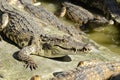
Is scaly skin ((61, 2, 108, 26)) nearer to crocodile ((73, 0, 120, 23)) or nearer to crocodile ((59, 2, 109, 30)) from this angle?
crocodile ((59, 2, 109, 30))

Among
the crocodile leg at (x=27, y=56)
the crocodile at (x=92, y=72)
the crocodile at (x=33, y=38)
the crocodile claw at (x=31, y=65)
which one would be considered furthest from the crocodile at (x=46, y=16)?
the crocodile at (x=92, y=72)

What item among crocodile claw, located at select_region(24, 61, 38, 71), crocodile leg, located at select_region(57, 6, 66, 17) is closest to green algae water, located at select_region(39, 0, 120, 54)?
crocodile leg, located at select_region(57, 6, 66, 17)

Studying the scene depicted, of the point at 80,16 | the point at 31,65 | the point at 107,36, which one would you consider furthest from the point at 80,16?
the point at 31,65

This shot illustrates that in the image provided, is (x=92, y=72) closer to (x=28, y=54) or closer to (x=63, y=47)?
(x=63, y=47)

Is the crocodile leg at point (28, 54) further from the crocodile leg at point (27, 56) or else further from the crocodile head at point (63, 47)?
the crocodile head at point (63, 47)

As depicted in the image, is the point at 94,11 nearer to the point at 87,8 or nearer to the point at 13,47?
the point at 87,8

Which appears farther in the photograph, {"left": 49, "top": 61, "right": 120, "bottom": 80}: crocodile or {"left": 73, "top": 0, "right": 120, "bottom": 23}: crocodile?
{"left": 73, "top": 0, "right": 120, "bottom": 23}: crocodile
